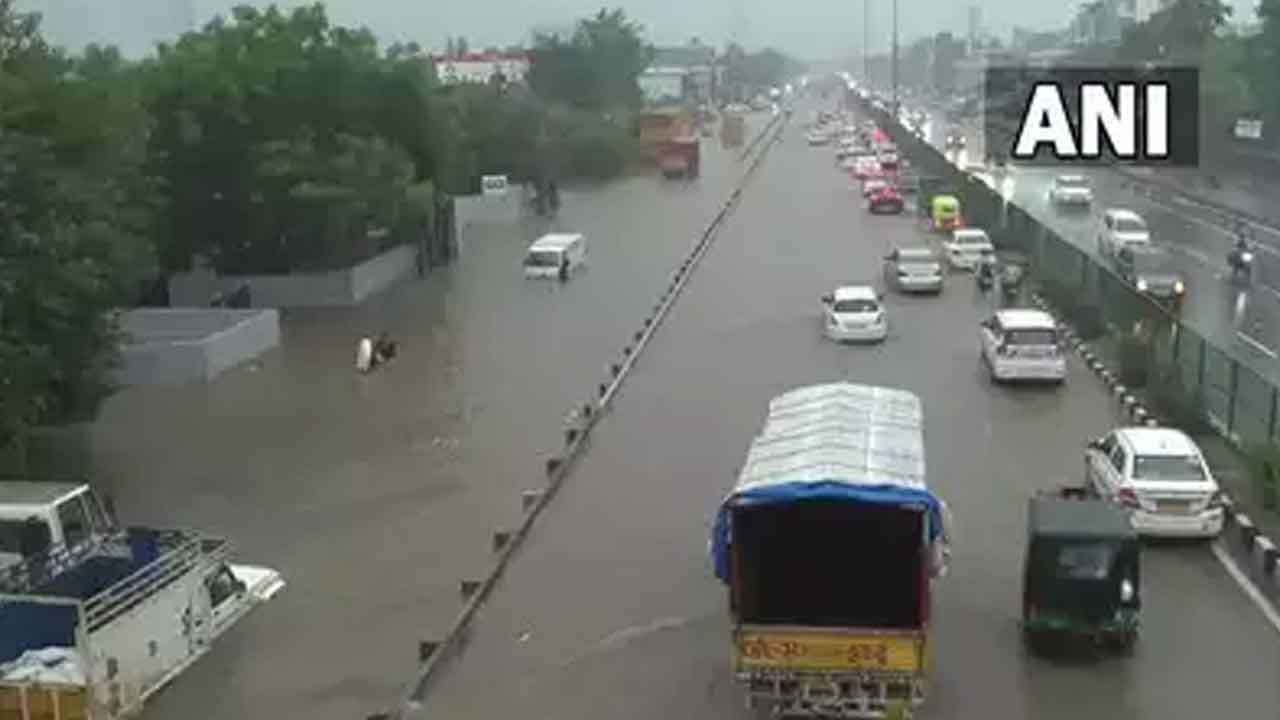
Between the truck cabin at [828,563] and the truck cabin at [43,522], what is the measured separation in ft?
19.4

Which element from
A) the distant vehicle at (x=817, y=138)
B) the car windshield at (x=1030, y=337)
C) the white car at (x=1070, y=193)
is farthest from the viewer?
the distant vehicle at (x=817, y=138)

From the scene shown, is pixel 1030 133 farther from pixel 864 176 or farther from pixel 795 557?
pixel 864 176

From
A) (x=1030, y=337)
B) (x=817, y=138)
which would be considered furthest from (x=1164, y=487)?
(x=817, y=138)

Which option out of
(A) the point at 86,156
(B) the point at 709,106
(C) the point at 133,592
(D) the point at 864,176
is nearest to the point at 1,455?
(A) the point at 86,156

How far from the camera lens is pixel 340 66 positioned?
34.5 m

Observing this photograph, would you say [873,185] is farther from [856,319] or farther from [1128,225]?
[856,319]

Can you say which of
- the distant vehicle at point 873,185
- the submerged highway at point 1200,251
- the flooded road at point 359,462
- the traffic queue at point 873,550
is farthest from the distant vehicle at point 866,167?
the traffic queue at point 873,550

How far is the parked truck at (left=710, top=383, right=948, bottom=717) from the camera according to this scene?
37.1ft

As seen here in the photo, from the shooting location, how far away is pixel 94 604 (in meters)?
12.1

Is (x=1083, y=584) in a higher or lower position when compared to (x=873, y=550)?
lower

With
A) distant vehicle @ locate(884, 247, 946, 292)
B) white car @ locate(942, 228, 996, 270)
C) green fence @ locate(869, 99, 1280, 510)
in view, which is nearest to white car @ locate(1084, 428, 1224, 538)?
green fence @ locate(869, 99, 1280, 510)

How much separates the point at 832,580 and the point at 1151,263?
2325cm

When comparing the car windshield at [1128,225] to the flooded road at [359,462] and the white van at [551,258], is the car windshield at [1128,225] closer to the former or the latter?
the flooded road at [359,462]

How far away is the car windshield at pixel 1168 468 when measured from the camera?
15.8 m
